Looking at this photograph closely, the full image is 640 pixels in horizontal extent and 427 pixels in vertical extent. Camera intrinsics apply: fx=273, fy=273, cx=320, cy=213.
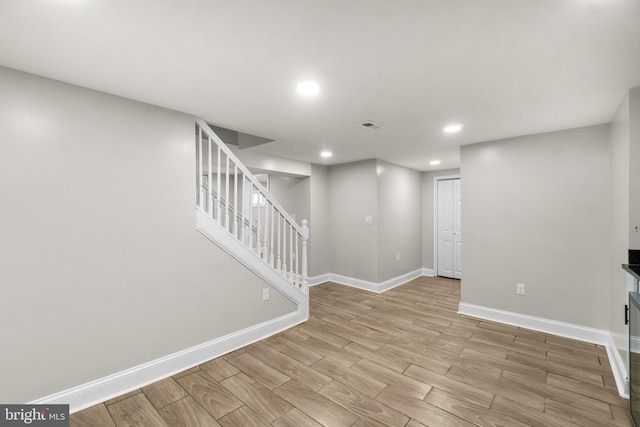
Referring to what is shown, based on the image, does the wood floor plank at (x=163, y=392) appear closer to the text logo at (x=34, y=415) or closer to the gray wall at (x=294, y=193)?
the text logo at (x=34, y=415)

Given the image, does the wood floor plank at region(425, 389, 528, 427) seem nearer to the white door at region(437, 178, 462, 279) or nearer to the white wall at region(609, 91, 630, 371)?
the white wall at region(609, 91, 630, 371)

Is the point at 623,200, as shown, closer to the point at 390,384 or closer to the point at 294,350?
the point at 390,384

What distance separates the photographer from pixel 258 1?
1.17 meters

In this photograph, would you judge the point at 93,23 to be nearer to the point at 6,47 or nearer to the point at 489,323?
the point at 6,47

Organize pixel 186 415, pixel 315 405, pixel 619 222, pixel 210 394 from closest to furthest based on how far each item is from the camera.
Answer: pixel 186 415 < pixel 315 405 < pixel 210 394 < pixel 619 222

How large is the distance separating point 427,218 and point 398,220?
108 cm

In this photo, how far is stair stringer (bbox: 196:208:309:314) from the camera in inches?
102

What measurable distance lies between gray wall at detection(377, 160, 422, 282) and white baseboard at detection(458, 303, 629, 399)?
4.96 ft

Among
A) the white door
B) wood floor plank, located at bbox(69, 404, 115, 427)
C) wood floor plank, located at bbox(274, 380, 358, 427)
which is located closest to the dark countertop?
wood floor plank, located at bbox(274, 380, 358, 427)

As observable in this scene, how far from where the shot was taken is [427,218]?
5922 millimetres

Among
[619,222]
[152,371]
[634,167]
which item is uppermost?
[634,167]

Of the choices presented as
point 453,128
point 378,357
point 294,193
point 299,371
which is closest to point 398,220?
point 294,193

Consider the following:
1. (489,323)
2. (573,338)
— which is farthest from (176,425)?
(573,338)

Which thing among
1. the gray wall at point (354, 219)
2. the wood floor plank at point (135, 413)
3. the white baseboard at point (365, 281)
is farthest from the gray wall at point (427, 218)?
the wood floor plank at point (135, 413)
